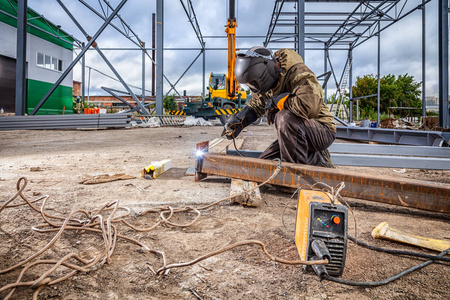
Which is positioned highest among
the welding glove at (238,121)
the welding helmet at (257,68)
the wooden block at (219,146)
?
the welding helmet at (257,68)

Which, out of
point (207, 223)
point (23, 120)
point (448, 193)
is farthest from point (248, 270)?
point (23, 120)

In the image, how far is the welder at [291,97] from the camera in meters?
2.16

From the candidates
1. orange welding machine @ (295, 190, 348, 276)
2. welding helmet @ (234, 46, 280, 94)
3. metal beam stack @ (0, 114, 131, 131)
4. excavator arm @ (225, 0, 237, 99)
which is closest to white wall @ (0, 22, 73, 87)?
metal beam stack @ (0, 114, 131, 131)

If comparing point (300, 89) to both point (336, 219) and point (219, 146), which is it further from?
point (219, 146)

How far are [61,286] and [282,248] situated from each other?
956 millimetres

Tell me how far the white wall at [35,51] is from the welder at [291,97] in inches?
642

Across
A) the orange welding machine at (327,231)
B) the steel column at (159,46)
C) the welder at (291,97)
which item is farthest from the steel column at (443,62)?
the steel column at (159,46)

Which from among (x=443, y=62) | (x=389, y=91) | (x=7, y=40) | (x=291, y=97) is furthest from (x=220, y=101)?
(x=389, y=91)

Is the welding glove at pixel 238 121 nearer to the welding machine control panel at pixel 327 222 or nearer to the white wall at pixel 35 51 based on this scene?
the welding machine control panel at pixel 327 222

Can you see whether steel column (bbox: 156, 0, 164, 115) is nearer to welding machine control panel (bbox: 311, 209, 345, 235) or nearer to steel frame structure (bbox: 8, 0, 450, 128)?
steel frame structure (bbox: 8, 0, 450, 128)

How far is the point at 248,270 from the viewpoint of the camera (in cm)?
117

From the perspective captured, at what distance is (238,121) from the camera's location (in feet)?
9.27

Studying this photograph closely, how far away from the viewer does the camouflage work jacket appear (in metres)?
2.13

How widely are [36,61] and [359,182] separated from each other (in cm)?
1853
